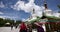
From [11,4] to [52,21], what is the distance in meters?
0.77

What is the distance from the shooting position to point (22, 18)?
257 centimetres

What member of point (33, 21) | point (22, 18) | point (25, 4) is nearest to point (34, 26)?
point (33, 21)

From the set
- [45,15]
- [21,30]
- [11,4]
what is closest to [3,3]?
[11,4]

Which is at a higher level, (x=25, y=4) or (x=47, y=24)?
(x=25, y=4)

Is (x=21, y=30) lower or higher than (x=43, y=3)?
lower

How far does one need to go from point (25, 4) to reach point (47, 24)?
52 cm

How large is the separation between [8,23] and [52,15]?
75 cm

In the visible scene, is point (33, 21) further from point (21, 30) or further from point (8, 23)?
point (8, 23)

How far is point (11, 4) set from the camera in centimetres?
259

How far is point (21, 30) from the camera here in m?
2.49

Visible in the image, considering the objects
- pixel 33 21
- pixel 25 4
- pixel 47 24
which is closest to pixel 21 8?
pixel 25 4

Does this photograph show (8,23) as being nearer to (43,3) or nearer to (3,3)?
(3,3)

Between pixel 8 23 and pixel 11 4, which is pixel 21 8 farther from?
pixel 8 23

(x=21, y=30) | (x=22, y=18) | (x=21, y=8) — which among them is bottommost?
(x=21, y=30)
